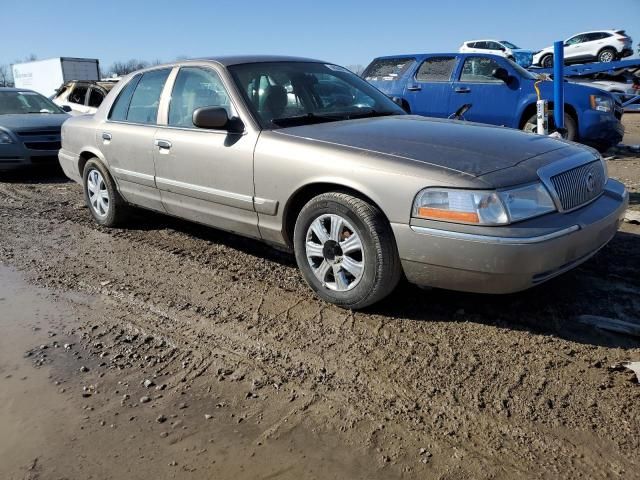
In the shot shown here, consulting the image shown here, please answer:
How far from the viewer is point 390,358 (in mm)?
3053

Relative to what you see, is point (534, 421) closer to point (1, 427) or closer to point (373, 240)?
point (373, 240)

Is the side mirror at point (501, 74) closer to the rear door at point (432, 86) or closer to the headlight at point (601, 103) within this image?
the rear door at point (432, 86)

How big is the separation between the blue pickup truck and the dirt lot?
5.45 meters

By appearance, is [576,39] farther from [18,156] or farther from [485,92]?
[18,156]

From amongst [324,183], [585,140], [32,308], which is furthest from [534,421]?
[585,140]

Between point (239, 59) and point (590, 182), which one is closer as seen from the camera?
point (590, 182)

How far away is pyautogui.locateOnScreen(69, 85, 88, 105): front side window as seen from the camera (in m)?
12.0

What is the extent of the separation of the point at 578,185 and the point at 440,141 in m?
0.85

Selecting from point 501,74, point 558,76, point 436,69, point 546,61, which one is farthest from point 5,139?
point 546,61

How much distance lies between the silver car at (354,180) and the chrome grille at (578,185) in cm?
1

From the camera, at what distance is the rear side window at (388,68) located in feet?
34.9

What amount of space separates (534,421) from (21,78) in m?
33.8

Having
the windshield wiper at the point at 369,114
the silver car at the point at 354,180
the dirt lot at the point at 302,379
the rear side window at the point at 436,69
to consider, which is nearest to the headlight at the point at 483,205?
the silver car at the point at 354,180

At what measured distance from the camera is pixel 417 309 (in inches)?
142
